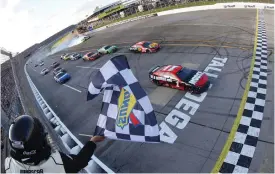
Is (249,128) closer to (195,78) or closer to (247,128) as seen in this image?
(247,128)

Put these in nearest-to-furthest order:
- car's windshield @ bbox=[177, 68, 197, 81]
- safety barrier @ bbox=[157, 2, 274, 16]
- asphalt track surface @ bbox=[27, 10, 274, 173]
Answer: asphalt track surface @ bbox=[27, 10, 274, 173]
car's windshield @ bbox=[177, 68, 197, 81]
safety barrier @ bbox=[157, 2, 274, 16]

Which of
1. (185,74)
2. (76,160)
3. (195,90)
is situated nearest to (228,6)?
(185,74)

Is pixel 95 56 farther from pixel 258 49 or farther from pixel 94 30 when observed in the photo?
pixel 94 30

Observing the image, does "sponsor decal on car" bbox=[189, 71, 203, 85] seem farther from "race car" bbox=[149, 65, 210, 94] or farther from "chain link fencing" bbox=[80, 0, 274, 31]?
"chain link fencing" bbox=[80, 0, 274, 31]

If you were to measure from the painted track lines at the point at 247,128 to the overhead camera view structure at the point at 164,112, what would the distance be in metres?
0.03

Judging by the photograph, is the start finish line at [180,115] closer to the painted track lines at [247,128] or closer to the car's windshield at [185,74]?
the car's windshield at [185,74]

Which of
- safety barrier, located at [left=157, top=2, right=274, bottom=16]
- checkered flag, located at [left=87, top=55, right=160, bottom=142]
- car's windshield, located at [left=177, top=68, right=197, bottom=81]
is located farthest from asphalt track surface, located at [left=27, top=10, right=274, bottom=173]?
checkered flag, located at [left=87, top=55, right=160, bottom=142]

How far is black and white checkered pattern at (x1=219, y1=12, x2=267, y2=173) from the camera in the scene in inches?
303

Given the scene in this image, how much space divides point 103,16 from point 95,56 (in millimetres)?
36442

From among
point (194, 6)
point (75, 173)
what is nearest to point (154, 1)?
point (194, 6)

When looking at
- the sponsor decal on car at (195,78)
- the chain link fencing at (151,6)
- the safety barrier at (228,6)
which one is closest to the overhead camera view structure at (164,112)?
the sponsor decal on car at (195,78)

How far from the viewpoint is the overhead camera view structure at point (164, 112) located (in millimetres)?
4430

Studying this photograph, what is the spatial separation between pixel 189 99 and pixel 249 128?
362 cm

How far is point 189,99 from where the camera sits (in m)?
12.1
